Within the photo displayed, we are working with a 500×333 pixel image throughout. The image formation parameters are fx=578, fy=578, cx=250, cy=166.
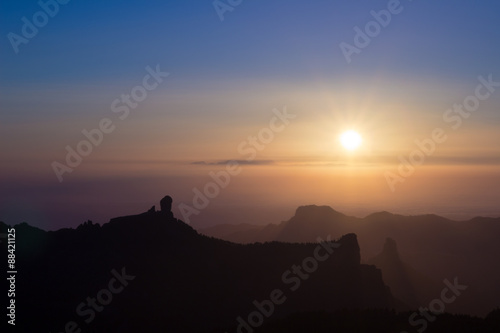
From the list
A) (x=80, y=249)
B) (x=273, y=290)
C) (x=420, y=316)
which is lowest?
(x=420, y=316)

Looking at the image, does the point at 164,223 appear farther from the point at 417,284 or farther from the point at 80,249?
the point at 417,284

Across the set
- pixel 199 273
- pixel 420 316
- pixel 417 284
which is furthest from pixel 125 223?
pixel 417 284

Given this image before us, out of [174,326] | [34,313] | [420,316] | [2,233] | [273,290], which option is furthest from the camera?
[273,290]

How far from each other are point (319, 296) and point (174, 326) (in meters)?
30.9

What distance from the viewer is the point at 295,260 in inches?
4104

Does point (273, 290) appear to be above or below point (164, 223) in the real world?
below

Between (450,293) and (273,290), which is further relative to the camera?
(450,293)

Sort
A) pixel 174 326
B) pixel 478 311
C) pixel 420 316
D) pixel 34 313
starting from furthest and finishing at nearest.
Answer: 1. pixel 478 311
2. pixel 174 326
3. pixel 34 313
4. pixel 420 316

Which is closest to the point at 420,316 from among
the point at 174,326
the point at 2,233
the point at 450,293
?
the point at 174,326

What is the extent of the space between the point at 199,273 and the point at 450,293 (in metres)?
110

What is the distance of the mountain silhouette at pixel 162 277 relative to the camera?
82438 millimetres

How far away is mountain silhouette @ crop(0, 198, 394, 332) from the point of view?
82.4 meters

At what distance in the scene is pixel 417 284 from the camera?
169 meters

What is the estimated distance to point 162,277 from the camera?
94.4 m
